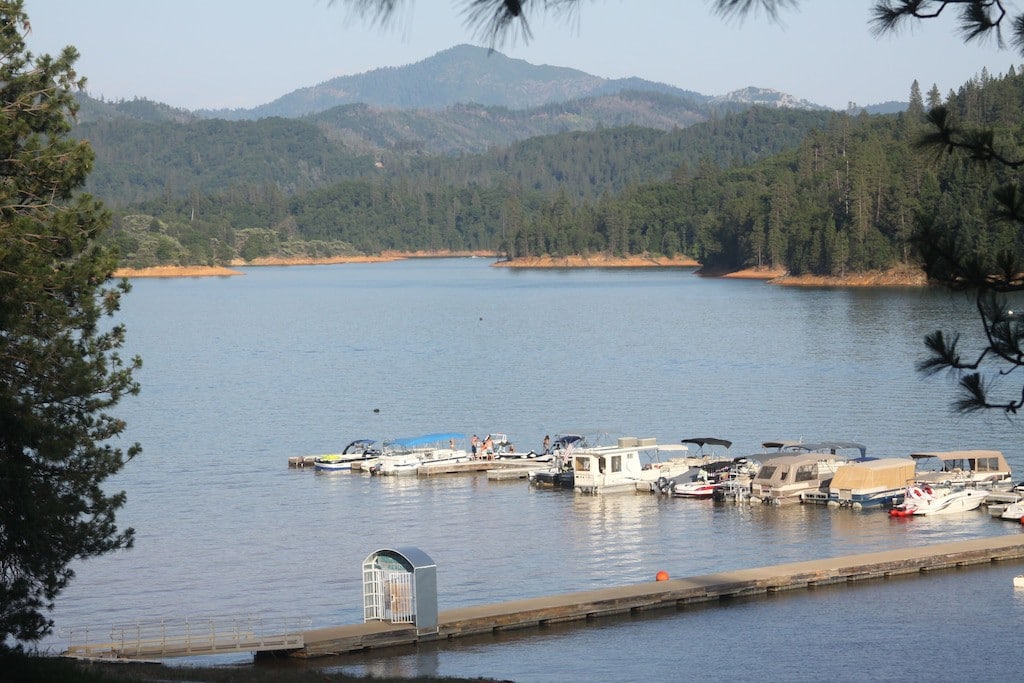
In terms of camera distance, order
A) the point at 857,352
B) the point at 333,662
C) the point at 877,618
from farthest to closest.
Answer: the point at 857,352
the point at 877,618
the point at 333,662

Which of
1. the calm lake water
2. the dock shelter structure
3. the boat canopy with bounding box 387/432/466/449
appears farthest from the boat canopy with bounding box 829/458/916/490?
the dock shelter structure

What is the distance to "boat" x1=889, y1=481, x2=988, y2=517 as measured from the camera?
3762 cm

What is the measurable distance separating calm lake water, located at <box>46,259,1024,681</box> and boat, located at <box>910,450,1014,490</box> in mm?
3117

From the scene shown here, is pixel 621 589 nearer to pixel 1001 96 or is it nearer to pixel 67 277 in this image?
pixel 67 277

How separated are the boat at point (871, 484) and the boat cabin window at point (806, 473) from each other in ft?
2.90

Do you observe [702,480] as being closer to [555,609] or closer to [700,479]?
[700,479]

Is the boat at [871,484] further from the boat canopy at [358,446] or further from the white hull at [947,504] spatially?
the boat canopy at [358,446]

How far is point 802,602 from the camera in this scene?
89.2 feet

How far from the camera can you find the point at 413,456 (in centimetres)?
4916

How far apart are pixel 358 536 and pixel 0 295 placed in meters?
18.3

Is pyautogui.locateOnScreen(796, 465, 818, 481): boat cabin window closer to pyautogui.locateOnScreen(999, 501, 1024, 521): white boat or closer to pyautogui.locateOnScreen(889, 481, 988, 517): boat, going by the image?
pyautogui.locateOnScreen(889, 481, 988, 517): boat

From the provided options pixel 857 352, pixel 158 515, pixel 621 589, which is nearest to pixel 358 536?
pixel 158 515

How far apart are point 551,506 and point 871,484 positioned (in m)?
9.65

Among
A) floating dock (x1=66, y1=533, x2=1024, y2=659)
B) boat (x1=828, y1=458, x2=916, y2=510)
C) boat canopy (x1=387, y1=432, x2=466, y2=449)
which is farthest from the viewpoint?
A: boat canopy (x1=387, y1=432, x2=466, y2=449)
